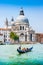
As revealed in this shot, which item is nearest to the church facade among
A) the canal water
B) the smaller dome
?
the smaller dome

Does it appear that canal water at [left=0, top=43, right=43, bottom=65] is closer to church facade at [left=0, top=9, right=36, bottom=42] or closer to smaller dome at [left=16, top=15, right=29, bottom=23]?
church facade at [left=0, top=9, right=36, bottom=42]

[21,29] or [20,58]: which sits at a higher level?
[21,29]

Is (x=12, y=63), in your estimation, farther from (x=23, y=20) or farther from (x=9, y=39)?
(x=23, y=20)

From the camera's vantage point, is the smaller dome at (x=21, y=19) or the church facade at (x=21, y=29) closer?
the church facade at (x=21, y=29)

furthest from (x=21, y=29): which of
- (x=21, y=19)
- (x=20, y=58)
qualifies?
(x=20, y=58)

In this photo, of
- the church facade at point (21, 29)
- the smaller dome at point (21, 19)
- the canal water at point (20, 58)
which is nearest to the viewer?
the canal water at point (20, 58)

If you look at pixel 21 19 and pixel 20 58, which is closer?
pixel 20 58

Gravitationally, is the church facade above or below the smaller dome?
below

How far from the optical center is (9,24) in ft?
39.8

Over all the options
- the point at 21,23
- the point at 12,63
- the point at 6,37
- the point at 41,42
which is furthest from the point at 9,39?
the point at 12,63

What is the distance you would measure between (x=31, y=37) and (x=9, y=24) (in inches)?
57.6

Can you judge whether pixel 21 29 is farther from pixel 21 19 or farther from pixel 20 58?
pixel 20 58

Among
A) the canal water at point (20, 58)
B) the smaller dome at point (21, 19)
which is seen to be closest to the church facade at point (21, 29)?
the smaller dome at point (21, 19)

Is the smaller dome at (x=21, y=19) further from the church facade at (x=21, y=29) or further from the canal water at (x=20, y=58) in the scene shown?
the canal water at (x=20, y=58)
